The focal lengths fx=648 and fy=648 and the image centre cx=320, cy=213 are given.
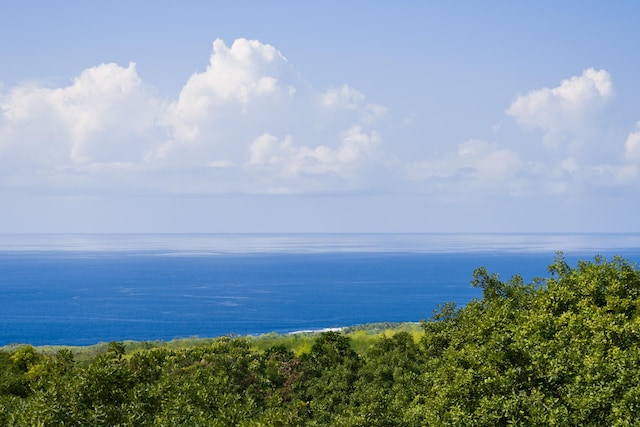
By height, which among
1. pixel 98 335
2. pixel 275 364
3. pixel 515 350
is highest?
pixel 515 350

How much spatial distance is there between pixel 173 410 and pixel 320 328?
124437mm

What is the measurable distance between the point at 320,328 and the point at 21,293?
103 meters

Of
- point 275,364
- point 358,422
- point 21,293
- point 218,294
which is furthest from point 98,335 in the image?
point 358,422

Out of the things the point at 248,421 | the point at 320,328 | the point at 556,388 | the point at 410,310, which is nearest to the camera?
the point at 248,421

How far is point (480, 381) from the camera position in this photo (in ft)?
74.7

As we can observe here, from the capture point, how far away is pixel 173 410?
68.9ft

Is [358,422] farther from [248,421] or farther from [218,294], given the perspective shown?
[218,294]

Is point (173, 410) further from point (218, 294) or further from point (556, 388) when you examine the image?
point (218, 294)

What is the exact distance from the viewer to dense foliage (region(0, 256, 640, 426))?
20.8m

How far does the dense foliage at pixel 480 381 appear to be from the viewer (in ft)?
68.1

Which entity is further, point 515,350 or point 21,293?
point 21,293

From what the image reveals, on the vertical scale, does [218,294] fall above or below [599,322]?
below

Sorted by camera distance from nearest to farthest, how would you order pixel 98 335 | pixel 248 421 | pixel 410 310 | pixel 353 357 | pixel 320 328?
pixel 248 421 → pixel 353 357 → pixel 98 335 → pixel 320 328 → pixel 410 310

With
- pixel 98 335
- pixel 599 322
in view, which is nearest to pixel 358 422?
pixel 599 322
